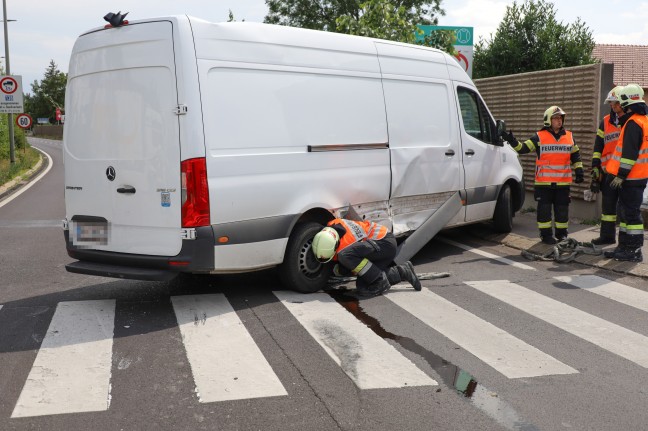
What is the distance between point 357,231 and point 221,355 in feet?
7.47

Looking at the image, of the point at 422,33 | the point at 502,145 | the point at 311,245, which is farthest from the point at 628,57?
the point at 311,245

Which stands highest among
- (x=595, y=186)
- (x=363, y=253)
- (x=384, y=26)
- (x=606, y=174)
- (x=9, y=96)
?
(x=384, y=26)

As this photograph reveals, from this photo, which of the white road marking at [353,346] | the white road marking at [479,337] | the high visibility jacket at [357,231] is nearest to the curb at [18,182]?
the high visibility jacket at [357,231]

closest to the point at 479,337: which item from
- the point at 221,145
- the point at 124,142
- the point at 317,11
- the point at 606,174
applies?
the point at 221,145

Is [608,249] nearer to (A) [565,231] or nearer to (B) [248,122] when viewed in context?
(A) [565,231]

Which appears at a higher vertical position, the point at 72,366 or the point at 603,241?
the point at 603,241

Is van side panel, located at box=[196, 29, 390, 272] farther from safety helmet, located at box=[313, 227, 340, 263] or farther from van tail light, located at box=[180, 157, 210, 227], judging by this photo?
safety helmet, located at box=[313, 227, 340, 263]

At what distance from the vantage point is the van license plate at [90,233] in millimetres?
6520

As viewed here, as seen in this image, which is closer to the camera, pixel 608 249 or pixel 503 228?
pixel 608 249

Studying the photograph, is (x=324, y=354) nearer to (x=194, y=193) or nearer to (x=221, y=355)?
(x=221, y=355)

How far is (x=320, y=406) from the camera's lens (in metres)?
4.21

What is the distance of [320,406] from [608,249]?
19.7 ft

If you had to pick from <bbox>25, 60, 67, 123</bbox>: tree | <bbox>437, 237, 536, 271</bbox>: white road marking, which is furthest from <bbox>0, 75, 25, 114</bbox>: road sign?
<bbox>25, 60, 67, 123</bbox>: tree

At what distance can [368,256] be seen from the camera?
272 inches
